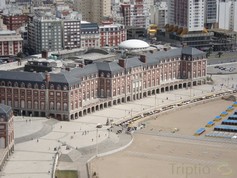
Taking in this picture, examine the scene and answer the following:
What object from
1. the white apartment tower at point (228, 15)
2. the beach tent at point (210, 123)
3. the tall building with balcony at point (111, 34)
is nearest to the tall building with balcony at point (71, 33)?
the tall building with balcony at point (111, 34)

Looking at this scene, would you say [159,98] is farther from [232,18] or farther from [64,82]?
[232,18]

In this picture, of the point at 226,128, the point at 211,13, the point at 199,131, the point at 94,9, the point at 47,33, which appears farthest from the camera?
the point at 94,9

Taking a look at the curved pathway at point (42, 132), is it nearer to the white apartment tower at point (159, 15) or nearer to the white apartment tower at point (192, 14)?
the white apartment tower at point (192, 14)

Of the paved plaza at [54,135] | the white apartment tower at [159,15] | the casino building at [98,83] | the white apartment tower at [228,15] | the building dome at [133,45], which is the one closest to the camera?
the paved plaza at [54,135]

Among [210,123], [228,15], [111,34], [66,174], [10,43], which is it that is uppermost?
[228,15]

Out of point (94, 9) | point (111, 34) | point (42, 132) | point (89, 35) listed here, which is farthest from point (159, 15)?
point (42, 132)

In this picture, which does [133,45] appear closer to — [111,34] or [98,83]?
[98,83]
